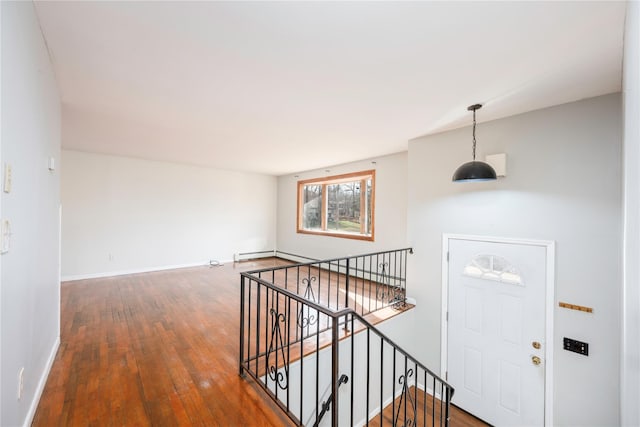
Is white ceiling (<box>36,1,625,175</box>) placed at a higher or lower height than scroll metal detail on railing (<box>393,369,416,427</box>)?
higher

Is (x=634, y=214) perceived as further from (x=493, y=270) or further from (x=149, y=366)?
(x=149, y=366)

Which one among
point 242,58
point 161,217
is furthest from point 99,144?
point 242,58

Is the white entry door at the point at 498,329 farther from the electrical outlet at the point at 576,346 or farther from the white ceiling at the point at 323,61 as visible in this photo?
the white ceiling at the point at 323,61

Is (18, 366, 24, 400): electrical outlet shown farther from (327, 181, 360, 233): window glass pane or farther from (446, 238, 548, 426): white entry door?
(327, 181, 360, 233): window glass pane

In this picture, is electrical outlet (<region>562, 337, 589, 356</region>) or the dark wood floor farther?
electrical outlet (<region>562, 337, 589, 356</region>)

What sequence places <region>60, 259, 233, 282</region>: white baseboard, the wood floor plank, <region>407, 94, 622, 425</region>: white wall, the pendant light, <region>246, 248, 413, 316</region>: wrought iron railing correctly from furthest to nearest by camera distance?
<region>60, 259, 233, 282</region>: white baseboard, <region>246, 248, 413, 316</region>: wrought iron railing, the pendant light, <region>407, 94, 622, 425</region>: white wall, the wood floor plank

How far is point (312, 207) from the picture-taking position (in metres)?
7.09

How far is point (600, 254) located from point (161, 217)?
285 inches

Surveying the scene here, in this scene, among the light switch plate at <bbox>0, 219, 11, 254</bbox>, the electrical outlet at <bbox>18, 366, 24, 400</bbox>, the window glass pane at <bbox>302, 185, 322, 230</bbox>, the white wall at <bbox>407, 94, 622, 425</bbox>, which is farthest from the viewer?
the window glass pane at <bbox>302, 185, 322, 230</bbox>

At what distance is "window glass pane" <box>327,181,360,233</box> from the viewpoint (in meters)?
5.96

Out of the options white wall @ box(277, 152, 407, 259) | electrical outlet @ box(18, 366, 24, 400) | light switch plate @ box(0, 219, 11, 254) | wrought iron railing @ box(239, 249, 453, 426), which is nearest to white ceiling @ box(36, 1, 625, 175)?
light switch plate @ box(0, 219, 11, 254)

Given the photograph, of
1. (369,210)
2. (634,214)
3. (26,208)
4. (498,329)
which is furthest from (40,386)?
(369,210)

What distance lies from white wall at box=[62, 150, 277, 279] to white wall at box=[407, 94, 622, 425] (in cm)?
564

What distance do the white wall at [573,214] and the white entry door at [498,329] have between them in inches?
6.7
